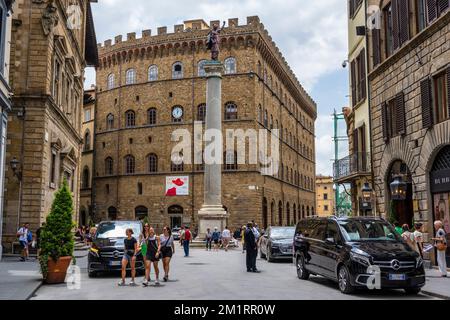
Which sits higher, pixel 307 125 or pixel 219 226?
pixel 307 125

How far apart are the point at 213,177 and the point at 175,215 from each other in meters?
17.9

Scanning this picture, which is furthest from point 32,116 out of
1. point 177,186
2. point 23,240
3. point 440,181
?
point 177,186

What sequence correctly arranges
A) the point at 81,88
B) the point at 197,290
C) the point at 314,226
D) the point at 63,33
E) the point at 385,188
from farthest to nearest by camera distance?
the point at 81,88
the point at 63,33
the point at 385,188
the point at 314,226
the point at 197,290

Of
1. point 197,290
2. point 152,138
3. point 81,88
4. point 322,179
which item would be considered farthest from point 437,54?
point 322,179

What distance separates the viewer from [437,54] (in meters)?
16.4

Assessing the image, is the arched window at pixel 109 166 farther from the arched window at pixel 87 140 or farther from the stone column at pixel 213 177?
the stone column at pixel 213 177

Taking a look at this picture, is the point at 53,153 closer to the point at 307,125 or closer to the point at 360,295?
the point at 360,295

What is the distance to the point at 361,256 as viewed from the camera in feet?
37.3

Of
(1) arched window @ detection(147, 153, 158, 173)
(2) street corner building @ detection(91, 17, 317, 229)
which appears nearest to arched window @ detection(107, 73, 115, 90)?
(2) street corner building @ detection(91, 17, 317, 229)

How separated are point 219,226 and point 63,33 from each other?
1441 centimetres

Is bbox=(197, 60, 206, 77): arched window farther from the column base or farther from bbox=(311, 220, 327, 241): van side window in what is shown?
bbox=(311, 220, 327, 241): van side window

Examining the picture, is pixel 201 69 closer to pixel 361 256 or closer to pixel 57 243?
pixel 57 243

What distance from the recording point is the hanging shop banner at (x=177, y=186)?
164 feet

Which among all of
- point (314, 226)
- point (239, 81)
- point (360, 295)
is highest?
point (239, 81)
